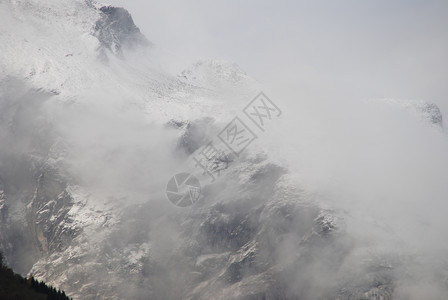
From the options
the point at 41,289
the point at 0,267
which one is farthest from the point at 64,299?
the point at 0,267

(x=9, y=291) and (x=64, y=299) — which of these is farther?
(x=64, y=299)

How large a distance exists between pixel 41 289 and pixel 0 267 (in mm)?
10019

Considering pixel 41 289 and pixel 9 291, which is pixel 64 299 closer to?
pixel 41 289

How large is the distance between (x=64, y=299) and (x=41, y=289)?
5.55 m

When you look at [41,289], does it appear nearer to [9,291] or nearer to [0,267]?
[0,267]

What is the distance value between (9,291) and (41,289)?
16546 mm

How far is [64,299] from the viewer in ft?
358

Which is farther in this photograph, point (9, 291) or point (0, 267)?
point (0, 267)

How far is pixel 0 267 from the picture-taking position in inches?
4104

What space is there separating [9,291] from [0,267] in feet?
48.4

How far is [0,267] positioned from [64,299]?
51.0 ft

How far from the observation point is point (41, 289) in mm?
107625

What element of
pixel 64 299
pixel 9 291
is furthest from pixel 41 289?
pixel 9 291
